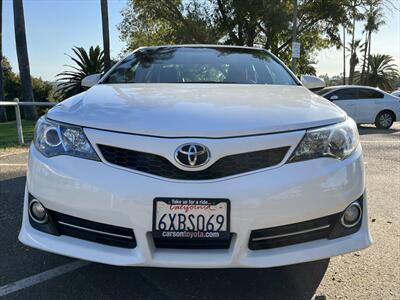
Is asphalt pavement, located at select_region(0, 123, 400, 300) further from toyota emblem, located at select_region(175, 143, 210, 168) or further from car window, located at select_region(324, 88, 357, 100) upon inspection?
car window, located at select_region(324, 88, 357, 100)

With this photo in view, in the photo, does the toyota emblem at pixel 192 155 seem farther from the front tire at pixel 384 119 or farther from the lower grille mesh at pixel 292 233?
the front tire at pixel 384 119

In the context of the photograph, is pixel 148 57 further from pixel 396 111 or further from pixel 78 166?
pixel 396 111

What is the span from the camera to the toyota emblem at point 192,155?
2357 mm

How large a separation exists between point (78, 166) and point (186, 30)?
68.3 ft

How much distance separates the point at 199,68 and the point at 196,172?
1904 mm

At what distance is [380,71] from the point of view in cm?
6481

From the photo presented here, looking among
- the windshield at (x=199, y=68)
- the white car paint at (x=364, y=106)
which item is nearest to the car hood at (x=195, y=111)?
the windshield at (x=199, y=68)

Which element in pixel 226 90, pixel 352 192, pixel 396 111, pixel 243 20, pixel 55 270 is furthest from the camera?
pixel 243 20

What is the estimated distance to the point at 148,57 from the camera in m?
4.46

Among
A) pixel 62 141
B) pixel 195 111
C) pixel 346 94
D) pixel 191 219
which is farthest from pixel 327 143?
pixel 346 94

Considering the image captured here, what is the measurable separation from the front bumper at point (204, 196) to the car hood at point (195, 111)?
24 cm

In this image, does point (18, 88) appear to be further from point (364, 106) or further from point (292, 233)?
point (292, 233)

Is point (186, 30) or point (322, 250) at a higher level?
point (186, 30)

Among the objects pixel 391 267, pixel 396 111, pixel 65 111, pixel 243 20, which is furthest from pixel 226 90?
pixel 243 20
